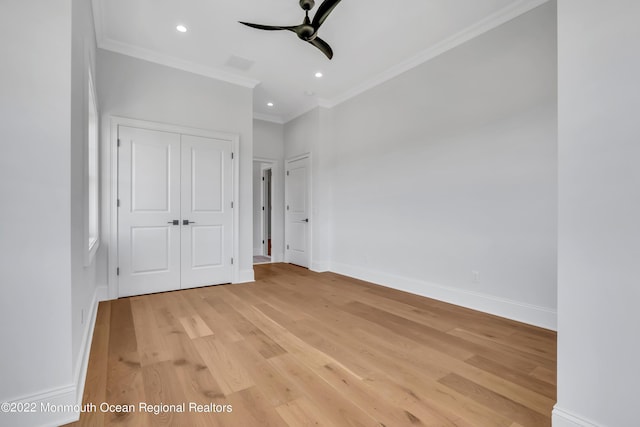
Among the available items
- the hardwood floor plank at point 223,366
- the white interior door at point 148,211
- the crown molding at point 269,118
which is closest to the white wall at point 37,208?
the hardwood floor plank at point 223,366

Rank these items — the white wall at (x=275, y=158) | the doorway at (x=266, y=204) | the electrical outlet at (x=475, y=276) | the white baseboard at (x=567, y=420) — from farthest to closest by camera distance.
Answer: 1. the doorway at (x=266, y=204)
2. the white wall at (x=275, y=158)
3. the electrical outlet at (x=475, y=276)
4. the white baseboard at (x=567, y=420)

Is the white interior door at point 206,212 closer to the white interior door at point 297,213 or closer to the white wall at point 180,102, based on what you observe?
the white wall at point 180,102

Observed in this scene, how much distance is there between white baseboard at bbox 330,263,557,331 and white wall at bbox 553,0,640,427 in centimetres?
159

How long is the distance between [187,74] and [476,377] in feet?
15.2

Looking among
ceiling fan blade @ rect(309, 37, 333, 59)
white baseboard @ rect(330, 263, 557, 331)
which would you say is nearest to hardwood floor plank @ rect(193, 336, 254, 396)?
white baseboard @ rect(330, 263, 557, 331)

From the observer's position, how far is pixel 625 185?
46.2 inches

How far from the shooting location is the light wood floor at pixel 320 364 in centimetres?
153

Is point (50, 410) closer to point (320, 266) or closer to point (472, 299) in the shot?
point (472, 299)

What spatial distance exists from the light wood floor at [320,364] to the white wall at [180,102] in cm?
171

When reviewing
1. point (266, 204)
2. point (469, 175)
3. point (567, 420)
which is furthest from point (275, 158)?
point (567, 420)

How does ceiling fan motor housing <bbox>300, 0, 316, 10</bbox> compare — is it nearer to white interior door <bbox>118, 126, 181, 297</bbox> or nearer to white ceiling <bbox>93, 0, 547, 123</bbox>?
white ceiling <bbox>93, 0, 547, 123</bbox>

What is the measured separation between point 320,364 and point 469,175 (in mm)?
2539

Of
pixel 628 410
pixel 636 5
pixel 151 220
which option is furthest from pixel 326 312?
pixel 636 5

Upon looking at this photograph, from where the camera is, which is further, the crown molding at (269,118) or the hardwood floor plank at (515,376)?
the crown molding at (269,118)
